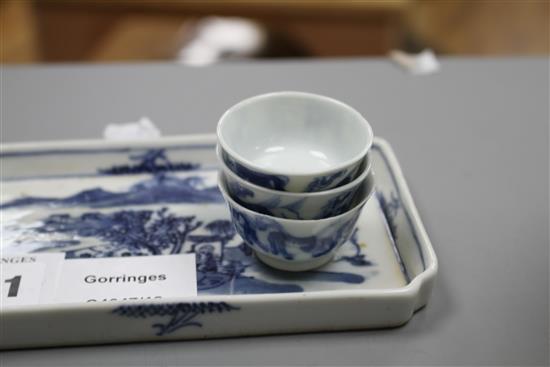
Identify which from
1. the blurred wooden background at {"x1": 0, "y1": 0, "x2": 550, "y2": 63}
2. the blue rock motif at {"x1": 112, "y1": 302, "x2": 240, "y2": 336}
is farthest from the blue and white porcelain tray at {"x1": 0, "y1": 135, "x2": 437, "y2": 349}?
the blurred wooden background at {"x1": 0, "y1": 0, "x2": 550, "y2": 63}

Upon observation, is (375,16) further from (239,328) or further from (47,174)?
(239,328)

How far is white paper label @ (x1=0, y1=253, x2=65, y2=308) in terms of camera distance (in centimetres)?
56

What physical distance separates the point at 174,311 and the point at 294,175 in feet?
0.43

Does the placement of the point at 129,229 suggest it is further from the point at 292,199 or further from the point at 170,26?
the point at 170,26

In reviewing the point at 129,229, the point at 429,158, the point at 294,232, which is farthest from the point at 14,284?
the point at 429,158

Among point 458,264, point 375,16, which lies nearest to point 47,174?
point 458,264

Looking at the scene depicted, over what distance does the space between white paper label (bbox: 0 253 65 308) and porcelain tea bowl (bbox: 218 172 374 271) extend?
16 centimetres

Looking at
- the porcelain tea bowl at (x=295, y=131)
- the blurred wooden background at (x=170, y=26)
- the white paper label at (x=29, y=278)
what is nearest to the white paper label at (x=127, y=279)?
the white paper label at (x=29, y=278)

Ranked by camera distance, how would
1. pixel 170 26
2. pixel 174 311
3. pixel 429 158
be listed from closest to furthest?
1. pixel 174 311
2. pixel 429 158
3. pixel 170 26

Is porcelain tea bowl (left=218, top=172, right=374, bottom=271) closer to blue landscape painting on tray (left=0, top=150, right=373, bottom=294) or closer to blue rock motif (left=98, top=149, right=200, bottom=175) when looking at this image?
blue landscape painting on tray (left=0, top=150, right=373, bottom=294)

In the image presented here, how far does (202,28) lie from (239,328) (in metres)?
1.27

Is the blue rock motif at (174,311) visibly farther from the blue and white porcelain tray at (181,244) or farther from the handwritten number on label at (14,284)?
the handwritten number on label at (14,284)

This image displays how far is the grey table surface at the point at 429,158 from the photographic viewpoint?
54 cm

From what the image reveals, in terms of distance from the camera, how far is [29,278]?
579 mm
